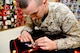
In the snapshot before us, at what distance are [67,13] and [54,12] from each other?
8 cm

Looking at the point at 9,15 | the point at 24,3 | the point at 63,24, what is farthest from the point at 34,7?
the point at 9,15

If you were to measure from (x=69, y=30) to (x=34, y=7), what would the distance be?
0.22 meters

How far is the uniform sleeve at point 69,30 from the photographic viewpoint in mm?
747

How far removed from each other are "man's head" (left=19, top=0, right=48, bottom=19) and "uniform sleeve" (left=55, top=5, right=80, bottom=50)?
0.31 feet

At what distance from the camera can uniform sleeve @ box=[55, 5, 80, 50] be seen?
0.75 m

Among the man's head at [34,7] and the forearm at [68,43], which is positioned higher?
the man's head at [34,7]

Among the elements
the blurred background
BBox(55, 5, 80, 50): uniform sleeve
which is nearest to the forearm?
BBox(55, 5, 80, 50): uniform sleeve

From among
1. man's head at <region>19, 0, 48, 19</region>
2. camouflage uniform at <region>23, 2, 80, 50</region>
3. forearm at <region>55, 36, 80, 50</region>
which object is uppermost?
man's head at <region>19, 0, 48, 19</region>

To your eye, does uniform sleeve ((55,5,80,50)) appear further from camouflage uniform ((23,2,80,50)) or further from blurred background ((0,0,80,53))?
blurred background ((0,0,80,53))

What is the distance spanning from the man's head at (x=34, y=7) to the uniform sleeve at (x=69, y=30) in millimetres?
95

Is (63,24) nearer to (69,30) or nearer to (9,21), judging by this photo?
(69,30)

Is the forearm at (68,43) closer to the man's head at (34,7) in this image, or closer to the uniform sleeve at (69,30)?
the uniform sleeve at (69,30)

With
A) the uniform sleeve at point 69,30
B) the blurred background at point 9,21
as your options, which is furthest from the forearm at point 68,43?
the blurred background at point 9,21

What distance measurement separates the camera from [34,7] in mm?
725
